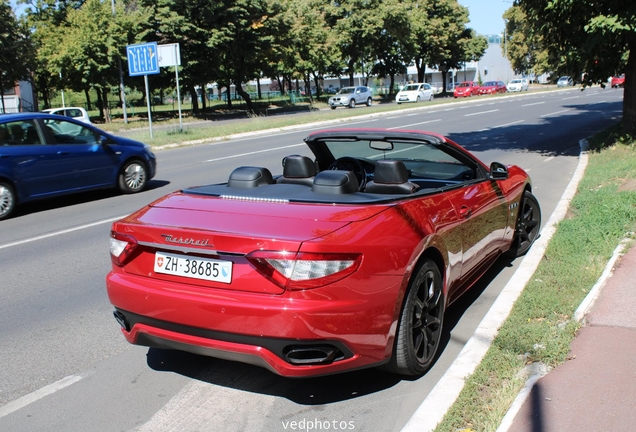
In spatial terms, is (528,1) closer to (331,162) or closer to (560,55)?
(560,55)

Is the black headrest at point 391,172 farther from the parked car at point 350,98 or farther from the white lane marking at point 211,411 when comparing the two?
the parked car at point 350,98

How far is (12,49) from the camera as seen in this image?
118 ft

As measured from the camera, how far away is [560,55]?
53.1ft

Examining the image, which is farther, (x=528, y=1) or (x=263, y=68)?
(x=263, y=68)

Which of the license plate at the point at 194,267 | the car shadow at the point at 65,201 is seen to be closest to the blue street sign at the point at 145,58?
the car shadow at the point at 65,201

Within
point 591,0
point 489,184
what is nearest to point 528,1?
point 591,0

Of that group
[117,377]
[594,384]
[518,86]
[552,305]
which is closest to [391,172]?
[552,305]

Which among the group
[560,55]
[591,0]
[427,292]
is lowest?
[427,292]

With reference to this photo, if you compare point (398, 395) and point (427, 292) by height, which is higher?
point (427, 292)

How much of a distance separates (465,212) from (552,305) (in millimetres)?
1033

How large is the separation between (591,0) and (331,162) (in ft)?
35.3

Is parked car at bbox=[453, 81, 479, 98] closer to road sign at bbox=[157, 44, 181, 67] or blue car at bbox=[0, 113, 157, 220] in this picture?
road sign at bbox=[157, 44, 181, 67]

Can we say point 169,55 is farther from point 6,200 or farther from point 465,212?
point 465,212

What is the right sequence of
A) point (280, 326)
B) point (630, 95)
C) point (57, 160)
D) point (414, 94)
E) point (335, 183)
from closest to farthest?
point (280, 326) < point (335, 183) < point (57, 160) < point (630, 95) < point (414, 94)
